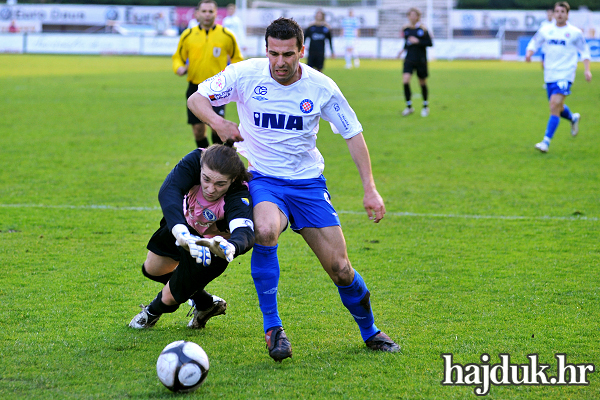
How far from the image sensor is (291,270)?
5523 mm

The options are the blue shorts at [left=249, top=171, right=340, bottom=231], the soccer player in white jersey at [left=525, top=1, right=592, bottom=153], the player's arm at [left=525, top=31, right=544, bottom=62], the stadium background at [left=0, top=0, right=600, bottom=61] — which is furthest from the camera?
the stadium background at [left=0, top=0, right=600, bottom=61]

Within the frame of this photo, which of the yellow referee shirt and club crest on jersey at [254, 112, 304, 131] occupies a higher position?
the yellow referee shirt

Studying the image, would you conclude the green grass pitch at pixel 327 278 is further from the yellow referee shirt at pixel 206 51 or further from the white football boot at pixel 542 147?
the yellow referee shirt at pixel 206 51

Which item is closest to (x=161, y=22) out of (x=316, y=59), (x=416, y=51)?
(x=316, y=59)

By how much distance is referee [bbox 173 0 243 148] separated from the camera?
9.58 m

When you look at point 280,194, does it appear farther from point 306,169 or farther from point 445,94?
point 445,94

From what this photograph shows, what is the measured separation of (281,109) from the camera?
4043 millimetres

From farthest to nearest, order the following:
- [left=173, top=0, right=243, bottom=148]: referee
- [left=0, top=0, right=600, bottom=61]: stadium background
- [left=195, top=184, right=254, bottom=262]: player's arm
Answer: [left=0, top=0, right=600, bottom=61]: stadium background < [left=173, top=0, right=243, bottom=148]: referee < [left=195, top=184, right=254, bottom=262]: player's arm

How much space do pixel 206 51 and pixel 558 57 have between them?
599cm

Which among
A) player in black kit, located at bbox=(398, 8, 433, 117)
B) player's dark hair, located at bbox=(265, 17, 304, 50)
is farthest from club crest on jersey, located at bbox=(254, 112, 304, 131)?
player in black kit, located at bbox=(398, 8, 433, 117)

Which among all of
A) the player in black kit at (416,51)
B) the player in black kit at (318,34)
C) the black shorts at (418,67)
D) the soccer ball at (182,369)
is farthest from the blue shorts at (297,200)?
the player in black kit at (318,34)

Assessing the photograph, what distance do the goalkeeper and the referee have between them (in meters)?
5.52

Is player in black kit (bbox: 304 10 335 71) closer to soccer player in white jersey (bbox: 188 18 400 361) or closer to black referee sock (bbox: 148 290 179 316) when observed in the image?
soccer player in white jersey (bbox: 188 18 400 361)
